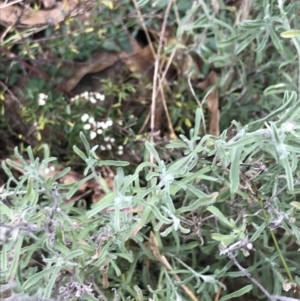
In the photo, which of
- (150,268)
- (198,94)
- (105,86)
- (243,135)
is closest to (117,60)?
(105,86)

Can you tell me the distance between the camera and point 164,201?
0.89 metres

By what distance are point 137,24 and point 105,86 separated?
0.69 feet

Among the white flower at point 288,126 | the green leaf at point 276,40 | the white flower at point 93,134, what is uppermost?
the white flower at point 288,126

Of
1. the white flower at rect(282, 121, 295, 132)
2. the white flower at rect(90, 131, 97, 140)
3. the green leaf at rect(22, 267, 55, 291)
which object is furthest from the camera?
the white flower at rect(90, 131, 97, 140)

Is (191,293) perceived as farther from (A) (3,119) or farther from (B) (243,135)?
(A) (3,119)

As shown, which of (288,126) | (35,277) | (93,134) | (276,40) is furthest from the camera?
(93,134)

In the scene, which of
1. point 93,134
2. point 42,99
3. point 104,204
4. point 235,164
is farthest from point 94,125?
point 235,164

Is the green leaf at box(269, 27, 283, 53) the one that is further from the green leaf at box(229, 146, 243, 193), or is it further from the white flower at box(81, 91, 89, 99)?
the white flower at box(81, 91, 89, 99)

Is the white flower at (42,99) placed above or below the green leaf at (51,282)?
above

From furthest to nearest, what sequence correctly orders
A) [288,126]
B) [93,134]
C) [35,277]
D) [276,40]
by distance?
[93,134] < [276,40] < [35,277] < [288,126]

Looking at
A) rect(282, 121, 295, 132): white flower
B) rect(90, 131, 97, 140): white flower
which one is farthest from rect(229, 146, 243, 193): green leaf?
rect(90, 131, 97, 140): white flower

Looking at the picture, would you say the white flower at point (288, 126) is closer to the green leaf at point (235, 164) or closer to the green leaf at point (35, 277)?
the green leaf at point (235, 164)

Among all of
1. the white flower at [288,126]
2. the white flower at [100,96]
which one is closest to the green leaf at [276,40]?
the white flower at [288,126]

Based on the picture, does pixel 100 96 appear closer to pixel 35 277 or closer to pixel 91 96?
pixel 91 96
